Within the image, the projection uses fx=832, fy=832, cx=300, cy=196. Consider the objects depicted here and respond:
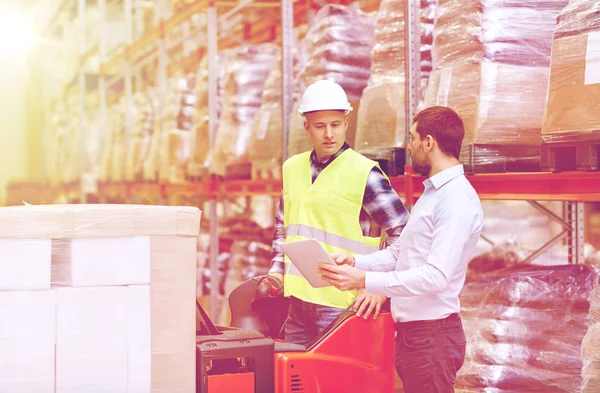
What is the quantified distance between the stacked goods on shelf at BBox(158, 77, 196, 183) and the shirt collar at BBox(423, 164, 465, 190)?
5312 mm

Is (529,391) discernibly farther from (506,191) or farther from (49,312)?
(49,312)

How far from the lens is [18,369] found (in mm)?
2117

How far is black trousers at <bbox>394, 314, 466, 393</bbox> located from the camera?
9.62 feet

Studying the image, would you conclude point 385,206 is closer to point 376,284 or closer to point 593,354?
point 376,284

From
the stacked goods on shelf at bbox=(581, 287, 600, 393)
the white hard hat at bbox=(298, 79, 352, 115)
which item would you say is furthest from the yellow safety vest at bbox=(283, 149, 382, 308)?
the stacked goods on shelf at bbox=(581, 287, 600, 393)

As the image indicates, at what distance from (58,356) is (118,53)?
30.9 ft

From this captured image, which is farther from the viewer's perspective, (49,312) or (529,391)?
(529,391)

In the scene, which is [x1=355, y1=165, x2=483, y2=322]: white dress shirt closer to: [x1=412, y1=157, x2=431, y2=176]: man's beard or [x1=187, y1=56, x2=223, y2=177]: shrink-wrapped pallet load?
[x1=412, y1=157, x2=431, y2=176]: man's beard

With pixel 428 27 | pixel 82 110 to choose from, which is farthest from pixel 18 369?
pixel 82 110

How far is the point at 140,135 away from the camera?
9797 mm

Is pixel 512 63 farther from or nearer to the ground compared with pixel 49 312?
farther from the ground

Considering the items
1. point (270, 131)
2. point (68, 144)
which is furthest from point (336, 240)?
point (68, 144)

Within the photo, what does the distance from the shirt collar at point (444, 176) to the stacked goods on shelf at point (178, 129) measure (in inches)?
209

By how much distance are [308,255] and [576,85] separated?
1.22 m
